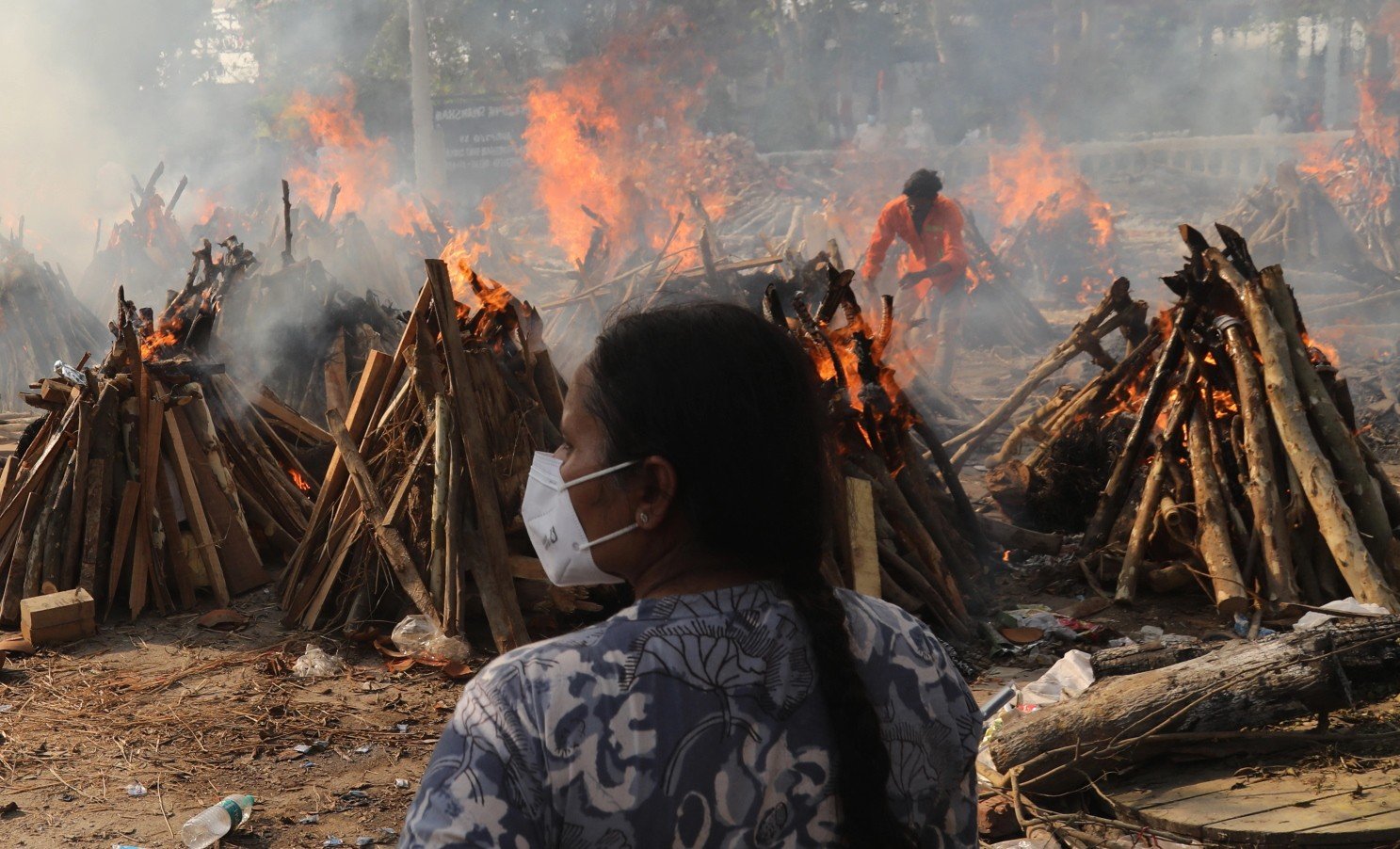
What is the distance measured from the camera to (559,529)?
1575 mm

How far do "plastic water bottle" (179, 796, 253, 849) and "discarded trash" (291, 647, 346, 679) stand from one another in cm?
144

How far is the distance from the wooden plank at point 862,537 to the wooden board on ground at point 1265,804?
81.7 inches

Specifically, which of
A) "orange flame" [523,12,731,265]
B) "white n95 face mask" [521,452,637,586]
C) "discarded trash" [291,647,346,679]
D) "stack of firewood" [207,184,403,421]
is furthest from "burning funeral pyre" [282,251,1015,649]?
"orange flame" [523,12,731,265]

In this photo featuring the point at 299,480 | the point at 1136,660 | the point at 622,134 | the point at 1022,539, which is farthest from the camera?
the point at 622,134

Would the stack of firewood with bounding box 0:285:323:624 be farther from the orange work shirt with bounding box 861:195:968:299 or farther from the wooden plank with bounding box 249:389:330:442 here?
the orange work shirt with bounding box 861:195:968:299

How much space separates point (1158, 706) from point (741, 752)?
116 inches

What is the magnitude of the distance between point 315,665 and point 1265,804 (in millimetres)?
4172

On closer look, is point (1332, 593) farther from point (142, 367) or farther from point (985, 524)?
point (142, 367)

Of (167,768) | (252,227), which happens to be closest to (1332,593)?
(167,768)

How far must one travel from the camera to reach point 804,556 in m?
1.37

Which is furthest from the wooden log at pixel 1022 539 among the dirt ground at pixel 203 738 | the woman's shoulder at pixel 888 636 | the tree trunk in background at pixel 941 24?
the tree trunk in background at pixel 941 24

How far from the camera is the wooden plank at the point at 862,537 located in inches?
227

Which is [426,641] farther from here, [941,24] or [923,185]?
[941,24]

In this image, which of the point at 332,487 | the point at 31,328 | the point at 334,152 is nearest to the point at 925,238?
the point at 332,487
